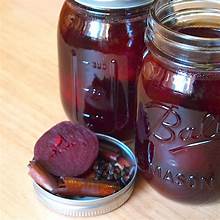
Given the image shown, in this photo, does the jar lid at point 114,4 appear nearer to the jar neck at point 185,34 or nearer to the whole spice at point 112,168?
the jar neck at point 185,34

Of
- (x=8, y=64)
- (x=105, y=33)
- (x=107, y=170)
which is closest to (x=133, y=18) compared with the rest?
(x=105, y=33)

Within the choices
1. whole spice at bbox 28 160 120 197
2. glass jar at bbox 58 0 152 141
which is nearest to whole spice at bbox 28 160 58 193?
whole spice at bbox 28 160 120 197

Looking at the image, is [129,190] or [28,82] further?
[28,82]

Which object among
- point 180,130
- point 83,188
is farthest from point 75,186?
point 180,130

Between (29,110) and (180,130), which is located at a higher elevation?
(180,130)

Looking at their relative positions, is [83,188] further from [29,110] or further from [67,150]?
[29,110]

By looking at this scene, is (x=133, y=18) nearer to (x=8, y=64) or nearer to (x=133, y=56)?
(x=133, y=56)
